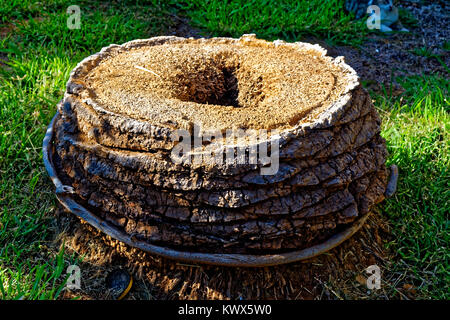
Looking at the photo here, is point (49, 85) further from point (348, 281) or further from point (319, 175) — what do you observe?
point (348, 281)

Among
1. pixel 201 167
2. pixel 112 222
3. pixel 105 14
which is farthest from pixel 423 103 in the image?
pixel 105 14

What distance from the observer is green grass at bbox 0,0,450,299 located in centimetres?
209

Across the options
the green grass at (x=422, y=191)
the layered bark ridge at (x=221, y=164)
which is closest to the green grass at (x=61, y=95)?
the green grass at (x=422, y=191)

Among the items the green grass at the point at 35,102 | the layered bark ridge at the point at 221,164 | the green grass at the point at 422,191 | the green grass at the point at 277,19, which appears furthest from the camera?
the green grass at the point at 277,19

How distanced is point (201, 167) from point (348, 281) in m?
0.84

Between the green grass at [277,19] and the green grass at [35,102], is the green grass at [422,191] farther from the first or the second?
the green grass at [35,102]

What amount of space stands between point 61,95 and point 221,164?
1563 millimetres

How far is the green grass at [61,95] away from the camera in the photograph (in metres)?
2.09

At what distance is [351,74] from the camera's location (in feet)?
7.15

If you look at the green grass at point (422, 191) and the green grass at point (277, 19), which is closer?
the green grass at point (422, 191)

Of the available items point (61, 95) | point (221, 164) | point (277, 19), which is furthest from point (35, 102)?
point (277, 19)

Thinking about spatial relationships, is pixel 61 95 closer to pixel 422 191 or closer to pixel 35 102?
pixel 35 102

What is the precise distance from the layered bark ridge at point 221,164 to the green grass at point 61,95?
333 mm

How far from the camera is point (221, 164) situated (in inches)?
67.2
